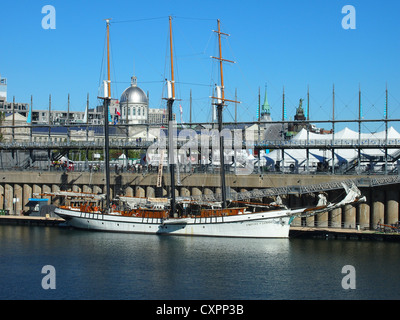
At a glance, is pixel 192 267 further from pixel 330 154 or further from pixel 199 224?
pixel 330 154

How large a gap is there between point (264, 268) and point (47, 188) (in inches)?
1795

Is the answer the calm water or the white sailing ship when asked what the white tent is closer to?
the white sailing ship

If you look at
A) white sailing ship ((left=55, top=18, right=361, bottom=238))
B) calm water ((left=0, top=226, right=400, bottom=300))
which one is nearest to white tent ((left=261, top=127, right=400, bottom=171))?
white sailing ship ((left=55, top=18, right=361, bottom=238))

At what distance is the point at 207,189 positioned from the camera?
80375 mm

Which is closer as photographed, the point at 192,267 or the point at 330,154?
the point at 192,267

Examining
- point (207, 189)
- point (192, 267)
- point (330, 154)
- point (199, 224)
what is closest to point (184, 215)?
point (199, 224)

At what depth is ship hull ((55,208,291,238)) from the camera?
69.0m

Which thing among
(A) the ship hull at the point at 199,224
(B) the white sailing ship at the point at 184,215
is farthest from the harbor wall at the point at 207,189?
(A) the ship hull at the point at 199,224

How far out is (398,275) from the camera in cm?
5103

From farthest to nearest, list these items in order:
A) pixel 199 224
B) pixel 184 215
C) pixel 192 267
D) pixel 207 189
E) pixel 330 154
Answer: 1. pixel 330 154
2. pixel 207 189
3. pixel 184 215
4. pixel 199 224
5. pixel 192 267

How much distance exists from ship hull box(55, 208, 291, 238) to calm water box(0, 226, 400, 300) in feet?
5.69

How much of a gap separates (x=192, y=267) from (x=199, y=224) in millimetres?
17516
